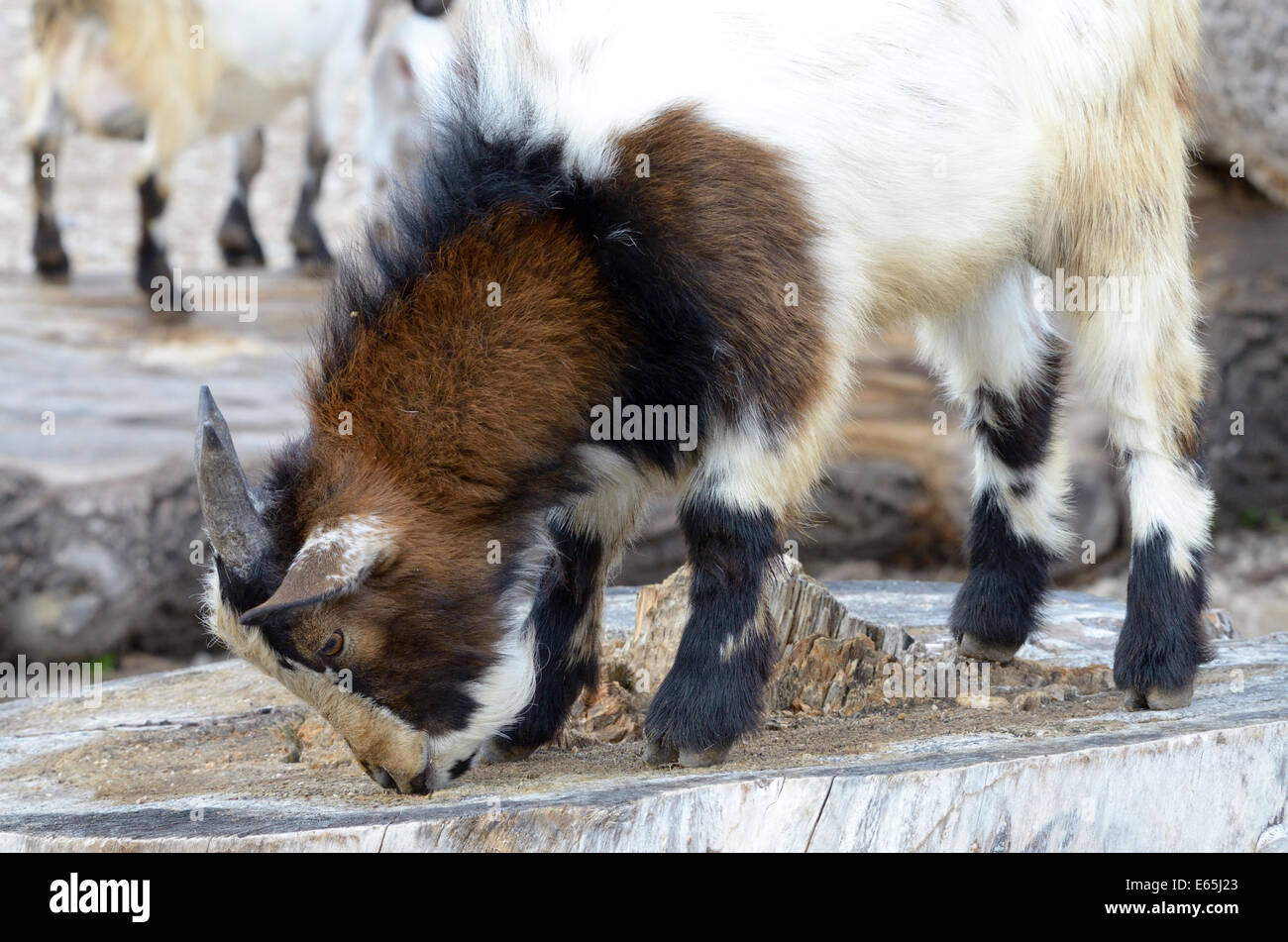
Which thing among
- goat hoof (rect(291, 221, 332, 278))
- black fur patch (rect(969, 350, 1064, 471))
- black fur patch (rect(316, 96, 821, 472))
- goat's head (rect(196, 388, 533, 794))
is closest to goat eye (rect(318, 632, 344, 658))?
goat's head (rect(196, 388, 533, 794))

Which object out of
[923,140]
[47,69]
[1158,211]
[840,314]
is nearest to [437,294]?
[840,314]

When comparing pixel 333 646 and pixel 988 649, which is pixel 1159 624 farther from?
pixel 333 646

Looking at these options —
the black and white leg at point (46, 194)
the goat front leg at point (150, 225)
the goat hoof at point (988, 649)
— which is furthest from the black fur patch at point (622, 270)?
the black and white leg at point (46, 194)

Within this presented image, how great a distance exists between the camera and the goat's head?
10.1 feet

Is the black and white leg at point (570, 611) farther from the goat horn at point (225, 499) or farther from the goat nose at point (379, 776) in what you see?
the goat horn at point (225, 499)

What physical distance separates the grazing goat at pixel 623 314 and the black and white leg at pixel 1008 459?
718 millimetres

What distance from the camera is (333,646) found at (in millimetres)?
3223

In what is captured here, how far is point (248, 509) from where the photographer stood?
308 centimetres

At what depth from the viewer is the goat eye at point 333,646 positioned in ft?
10.5

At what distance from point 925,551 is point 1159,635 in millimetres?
4198

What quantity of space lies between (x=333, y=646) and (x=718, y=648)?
88 cm

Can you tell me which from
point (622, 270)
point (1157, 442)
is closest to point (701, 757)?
point (622, 270)

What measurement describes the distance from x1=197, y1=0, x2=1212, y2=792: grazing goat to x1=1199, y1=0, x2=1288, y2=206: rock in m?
4.23

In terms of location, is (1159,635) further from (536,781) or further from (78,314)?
(78,314)
